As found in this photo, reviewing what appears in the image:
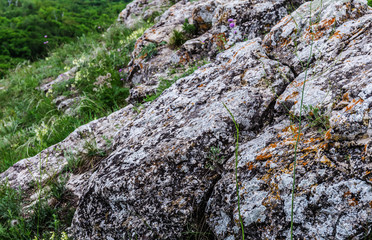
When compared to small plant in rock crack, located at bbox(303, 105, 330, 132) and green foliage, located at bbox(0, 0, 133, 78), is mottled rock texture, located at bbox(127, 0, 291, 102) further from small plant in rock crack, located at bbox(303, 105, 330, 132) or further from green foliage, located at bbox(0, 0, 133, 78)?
green foliage, located at bbox(0, 0, 133, 78)

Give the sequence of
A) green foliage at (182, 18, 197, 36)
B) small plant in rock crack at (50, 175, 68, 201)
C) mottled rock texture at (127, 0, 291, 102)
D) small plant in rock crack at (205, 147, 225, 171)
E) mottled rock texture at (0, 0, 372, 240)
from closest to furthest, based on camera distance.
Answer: mottled rock texture at (0, 0, 372, 240), small plant in rock crack at (205, 147, 225, 171), small plant in rock crack at (50, 175, 68, 201), mottled rock texture at (127, 0, 291, 102), green foliage at (182, 18, 197, 36)

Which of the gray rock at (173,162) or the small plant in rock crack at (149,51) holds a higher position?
the small plant in rock crack at (149,51)

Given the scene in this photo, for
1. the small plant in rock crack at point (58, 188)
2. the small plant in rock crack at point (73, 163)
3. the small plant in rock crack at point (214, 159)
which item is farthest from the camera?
the small plant in rock crack at point (73, 163)

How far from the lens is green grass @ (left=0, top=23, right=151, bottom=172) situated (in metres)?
4.34

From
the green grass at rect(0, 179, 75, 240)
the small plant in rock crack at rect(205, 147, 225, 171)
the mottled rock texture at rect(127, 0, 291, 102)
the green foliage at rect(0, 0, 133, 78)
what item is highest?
the green foliage at rect(0, 0, 133, 78)

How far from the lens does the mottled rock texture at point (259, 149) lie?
140 centimetres

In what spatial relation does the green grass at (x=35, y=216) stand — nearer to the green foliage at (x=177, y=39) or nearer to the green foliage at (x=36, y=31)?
the green foliage at (x=177, y=39)

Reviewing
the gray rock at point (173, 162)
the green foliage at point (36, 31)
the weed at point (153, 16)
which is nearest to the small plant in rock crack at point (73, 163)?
the gray rock at point (173, 162)

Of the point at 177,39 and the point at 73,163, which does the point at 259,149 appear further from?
the point at 177,39

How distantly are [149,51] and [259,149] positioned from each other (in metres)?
3.65

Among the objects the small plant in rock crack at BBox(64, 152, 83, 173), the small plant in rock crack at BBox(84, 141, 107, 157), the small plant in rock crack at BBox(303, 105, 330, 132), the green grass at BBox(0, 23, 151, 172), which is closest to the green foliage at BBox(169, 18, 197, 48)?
the green grass at BBox(0, 23, 151, 172)

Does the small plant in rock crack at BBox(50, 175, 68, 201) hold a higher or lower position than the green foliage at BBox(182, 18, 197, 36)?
lower

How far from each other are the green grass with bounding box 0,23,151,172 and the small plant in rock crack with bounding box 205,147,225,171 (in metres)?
2.76

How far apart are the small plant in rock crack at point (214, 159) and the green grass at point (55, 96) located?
9.07ft
